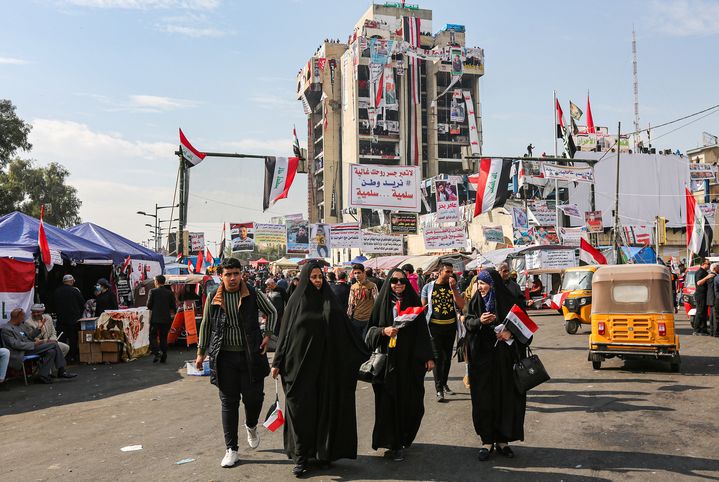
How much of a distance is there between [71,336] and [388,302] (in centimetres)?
1019

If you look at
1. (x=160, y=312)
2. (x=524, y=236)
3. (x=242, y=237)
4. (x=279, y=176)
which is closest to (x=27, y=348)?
(x=160, y=312)

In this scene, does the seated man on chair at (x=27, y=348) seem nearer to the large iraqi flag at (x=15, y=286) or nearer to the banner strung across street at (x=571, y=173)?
the large iraqi flag at (x=15, y=286)

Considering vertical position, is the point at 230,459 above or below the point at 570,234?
below

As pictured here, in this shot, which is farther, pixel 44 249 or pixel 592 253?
Result: pixel 592 253

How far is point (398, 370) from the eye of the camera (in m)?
6.04

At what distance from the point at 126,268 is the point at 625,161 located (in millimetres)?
50249

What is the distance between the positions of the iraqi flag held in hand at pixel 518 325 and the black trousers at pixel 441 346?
2776 mm

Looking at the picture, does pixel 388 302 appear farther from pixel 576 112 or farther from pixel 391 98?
pixel 391 98

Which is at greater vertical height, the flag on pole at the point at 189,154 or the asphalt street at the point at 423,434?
the flag on pole at the point at 189,154

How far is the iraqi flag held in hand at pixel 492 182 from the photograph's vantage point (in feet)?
73.0

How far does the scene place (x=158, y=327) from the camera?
44.3ft

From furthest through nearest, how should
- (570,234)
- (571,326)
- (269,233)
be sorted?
(269,233), (570,234), (571,326)

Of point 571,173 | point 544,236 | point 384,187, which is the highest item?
point 571,173

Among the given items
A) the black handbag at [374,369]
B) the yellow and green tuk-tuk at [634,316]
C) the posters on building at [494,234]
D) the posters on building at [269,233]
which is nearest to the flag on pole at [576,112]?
the posters on building at [494,234]
